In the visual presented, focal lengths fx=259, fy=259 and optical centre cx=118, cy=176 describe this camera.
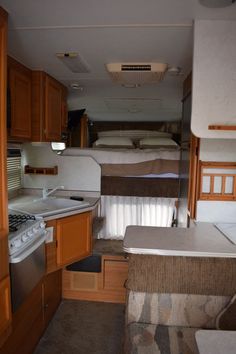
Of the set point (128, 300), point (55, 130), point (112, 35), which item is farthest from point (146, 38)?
point (128, 300)

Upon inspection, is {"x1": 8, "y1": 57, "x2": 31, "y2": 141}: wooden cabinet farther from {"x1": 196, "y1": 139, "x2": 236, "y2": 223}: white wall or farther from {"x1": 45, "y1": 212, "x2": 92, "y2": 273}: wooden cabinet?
{"x1": 196, "y1": 139, "x2": 236, "y2": 223}: white wall

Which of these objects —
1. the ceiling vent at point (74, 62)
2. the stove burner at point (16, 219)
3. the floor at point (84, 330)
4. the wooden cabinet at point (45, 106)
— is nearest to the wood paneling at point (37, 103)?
the wooden cabinet at point (45, 106)

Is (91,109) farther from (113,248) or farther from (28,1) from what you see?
(28,1)

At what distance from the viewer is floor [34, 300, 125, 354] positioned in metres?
1.93

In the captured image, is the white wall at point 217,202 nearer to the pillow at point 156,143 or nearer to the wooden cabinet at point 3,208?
the wooden cabinet at point 3,208

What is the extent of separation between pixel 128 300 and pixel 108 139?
7.78 ft

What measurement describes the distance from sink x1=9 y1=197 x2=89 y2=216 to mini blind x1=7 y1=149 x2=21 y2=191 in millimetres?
376

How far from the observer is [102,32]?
147 centimetres

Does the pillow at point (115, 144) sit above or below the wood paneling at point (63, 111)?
below

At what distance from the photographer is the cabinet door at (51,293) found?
214 cm

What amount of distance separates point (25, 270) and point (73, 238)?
2.19 feet

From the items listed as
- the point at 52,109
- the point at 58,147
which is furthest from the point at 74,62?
the point at 58,147

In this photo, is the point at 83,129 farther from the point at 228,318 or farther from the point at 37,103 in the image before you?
the point at 228,318

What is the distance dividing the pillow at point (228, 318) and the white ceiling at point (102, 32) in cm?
147
